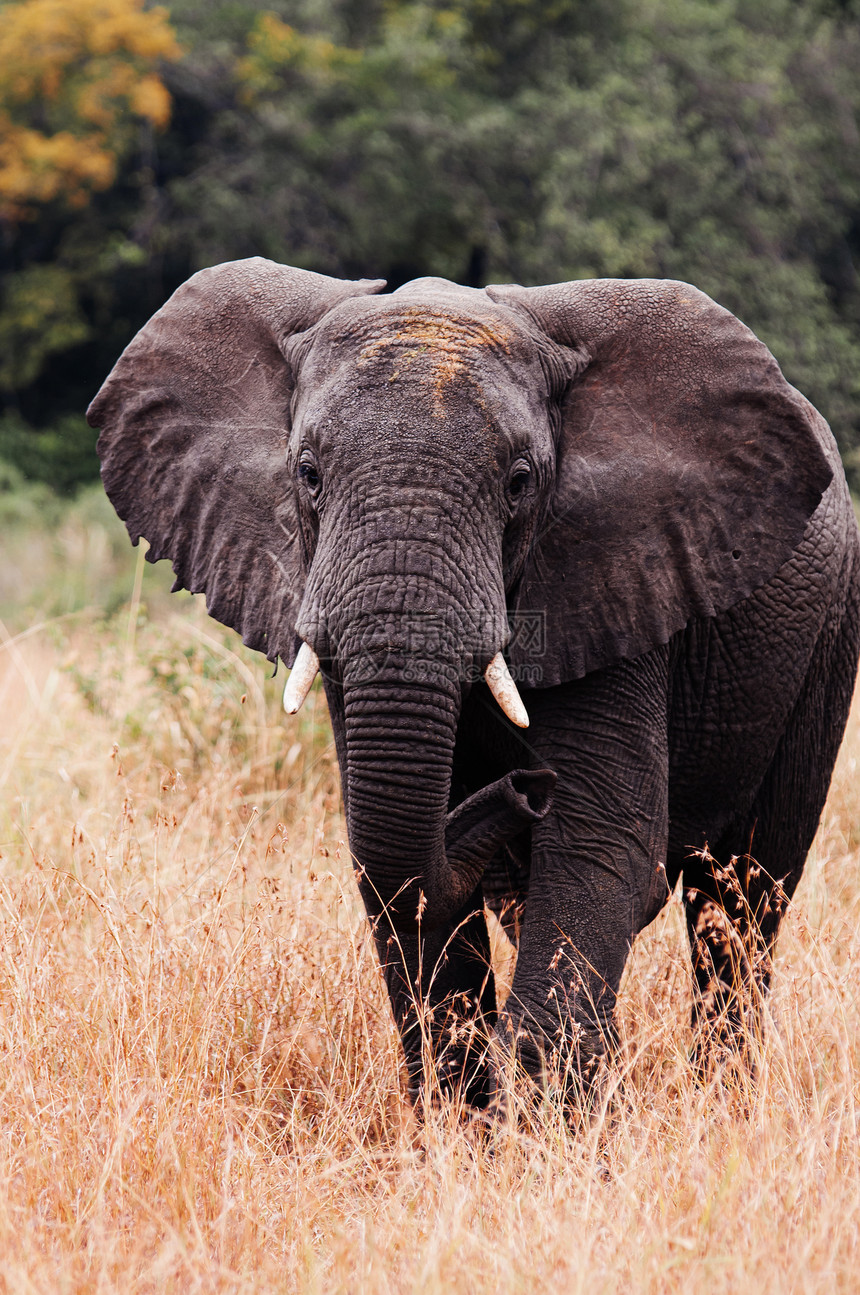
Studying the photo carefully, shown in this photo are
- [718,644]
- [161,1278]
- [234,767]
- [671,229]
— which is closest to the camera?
[161,1278]

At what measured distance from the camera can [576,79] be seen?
732 inches

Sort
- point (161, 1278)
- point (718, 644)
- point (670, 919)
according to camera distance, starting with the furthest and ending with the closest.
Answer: point (670, 919)
point (718, 644)
point (161, 1278)

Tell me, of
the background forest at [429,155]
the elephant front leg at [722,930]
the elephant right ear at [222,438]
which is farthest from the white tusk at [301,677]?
the background forest at [429,155]

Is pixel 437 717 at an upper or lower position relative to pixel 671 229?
upper

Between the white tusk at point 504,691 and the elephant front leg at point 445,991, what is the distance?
34.4 inches

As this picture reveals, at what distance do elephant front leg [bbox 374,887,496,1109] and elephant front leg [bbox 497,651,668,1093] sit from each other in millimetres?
285

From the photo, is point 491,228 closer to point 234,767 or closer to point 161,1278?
point 234,767

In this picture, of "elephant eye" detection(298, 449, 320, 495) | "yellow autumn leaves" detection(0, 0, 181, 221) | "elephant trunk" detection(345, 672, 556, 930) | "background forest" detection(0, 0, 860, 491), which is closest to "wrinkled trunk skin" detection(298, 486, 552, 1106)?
"elephant trunk" detection(345, 672, 556, 930)

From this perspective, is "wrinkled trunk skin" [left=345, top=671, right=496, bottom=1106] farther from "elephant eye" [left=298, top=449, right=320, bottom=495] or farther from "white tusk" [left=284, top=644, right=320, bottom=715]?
"elephant eye" [left=298, top=449, right=320, bottom=495]

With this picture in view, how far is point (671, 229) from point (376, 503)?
14.6 metres

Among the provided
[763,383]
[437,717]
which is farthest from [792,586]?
[437,717]

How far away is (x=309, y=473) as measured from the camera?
11.1ft

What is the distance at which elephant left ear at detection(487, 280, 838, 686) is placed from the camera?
→ 3.58 m

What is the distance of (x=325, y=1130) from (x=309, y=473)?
5.18 ft
